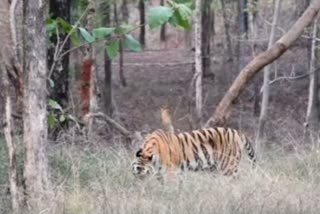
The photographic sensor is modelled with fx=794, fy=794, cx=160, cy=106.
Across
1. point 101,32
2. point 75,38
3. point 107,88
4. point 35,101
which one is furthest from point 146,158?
point 107,88

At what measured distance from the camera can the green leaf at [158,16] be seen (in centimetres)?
620

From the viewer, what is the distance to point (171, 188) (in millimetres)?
8062

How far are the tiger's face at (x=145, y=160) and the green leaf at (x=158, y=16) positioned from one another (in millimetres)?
3174

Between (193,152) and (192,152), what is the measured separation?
0.02m

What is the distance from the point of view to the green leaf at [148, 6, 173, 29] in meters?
6.20

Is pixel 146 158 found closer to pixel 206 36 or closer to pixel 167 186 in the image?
pixel 167 186

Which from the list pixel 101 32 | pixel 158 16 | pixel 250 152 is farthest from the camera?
pixel 250 152

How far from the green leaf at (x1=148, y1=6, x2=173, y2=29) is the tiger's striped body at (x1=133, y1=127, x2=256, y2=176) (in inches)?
132

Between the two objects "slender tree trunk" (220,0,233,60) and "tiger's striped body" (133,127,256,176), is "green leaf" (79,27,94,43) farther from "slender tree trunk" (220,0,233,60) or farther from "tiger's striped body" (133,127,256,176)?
"slender tree trunk" (220,0,233,60)

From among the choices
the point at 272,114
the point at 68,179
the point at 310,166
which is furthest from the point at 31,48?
the point at 272,114

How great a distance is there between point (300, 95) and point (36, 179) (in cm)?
1951

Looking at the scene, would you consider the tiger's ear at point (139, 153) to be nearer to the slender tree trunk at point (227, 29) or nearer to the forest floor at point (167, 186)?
the forest floor at point (167, 186)

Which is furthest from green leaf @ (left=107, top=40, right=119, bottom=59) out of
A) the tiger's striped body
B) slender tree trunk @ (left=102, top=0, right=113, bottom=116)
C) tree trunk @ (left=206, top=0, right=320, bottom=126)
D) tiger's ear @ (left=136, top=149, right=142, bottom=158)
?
slender tree trunk @ (left=102, top=0, right=113, bottom=116)

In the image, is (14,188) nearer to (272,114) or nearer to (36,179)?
(36,179)
